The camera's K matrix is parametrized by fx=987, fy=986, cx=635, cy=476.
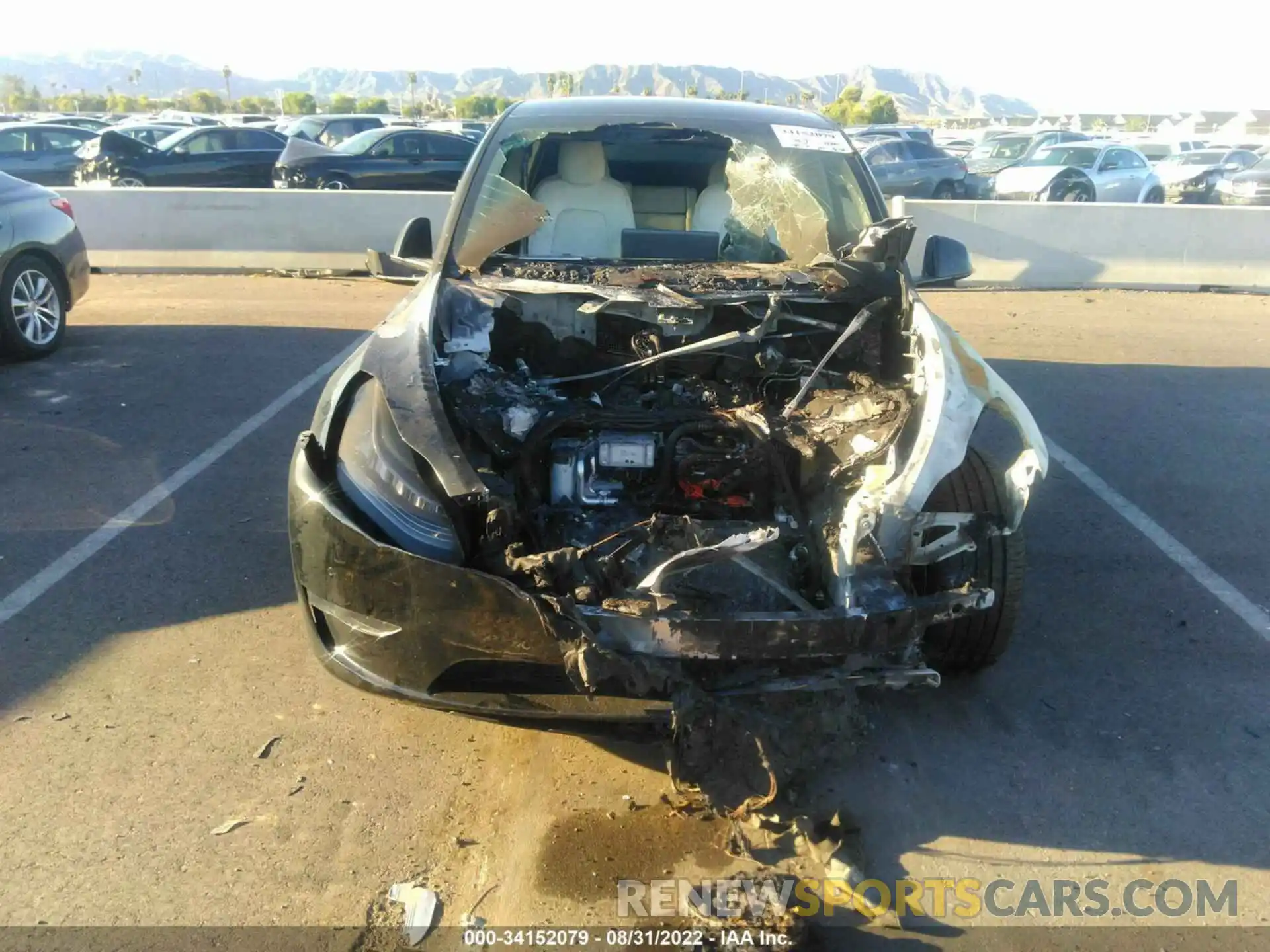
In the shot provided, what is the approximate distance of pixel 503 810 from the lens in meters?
2.79

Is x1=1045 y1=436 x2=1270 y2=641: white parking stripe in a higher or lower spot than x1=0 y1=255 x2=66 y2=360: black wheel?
lower

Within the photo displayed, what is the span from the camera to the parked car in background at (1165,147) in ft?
89.7

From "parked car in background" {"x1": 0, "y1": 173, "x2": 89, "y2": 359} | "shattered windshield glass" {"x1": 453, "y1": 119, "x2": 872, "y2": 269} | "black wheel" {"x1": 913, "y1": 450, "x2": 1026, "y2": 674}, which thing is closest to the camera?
"black wheel" {"x1": 913, "y1": 450, "x2": 1026, "y2": 674}

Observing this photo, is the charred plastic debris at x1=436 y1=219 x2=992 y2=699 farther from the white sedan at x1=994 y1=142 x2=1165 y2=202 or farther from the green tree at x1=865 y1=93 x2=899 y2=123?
the green tree at x1=865 y1=93 x2=899 y2=123

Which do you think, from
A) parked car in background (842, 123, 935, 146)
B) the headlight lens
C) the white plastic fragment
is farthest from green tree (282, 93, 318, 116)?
the white plastic fragment

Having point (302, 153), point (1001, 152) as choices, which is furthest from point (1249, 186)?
point (302, 153)

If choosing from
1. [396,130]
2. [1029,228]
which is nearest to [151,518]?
[1029,228]

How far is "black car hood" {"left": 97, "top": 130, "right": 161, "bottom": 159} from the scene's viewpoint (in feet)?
51.7

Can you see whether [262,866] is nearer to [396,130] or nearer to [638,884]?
[638,884]

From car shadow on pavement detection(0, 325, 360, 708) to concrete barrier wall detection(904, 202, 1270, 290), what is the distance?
709cm

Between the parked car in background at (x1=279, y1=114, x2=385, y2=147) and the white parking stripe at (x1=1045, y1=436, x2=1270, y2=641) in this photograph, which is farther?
the parked car in background at (x1=279, y1=114, x2=385, y2=147)

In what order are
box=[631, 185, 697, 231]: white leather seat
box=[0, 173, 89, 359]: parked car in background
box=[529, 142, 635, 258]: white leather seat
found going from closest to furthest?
1. box=[529, 142, 635, 258]: white leather seat
2. box=[631, 185, 697, 231]: white leather seat
3. box=[0, 173, 89, 359]: parked car in background

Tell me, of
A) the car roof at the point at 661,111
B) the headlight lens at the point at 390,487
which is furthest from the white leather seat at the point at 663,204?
the headlight lens at the point at 390,487

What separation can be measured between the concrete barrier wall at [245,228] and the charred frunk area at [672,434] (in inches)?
290
